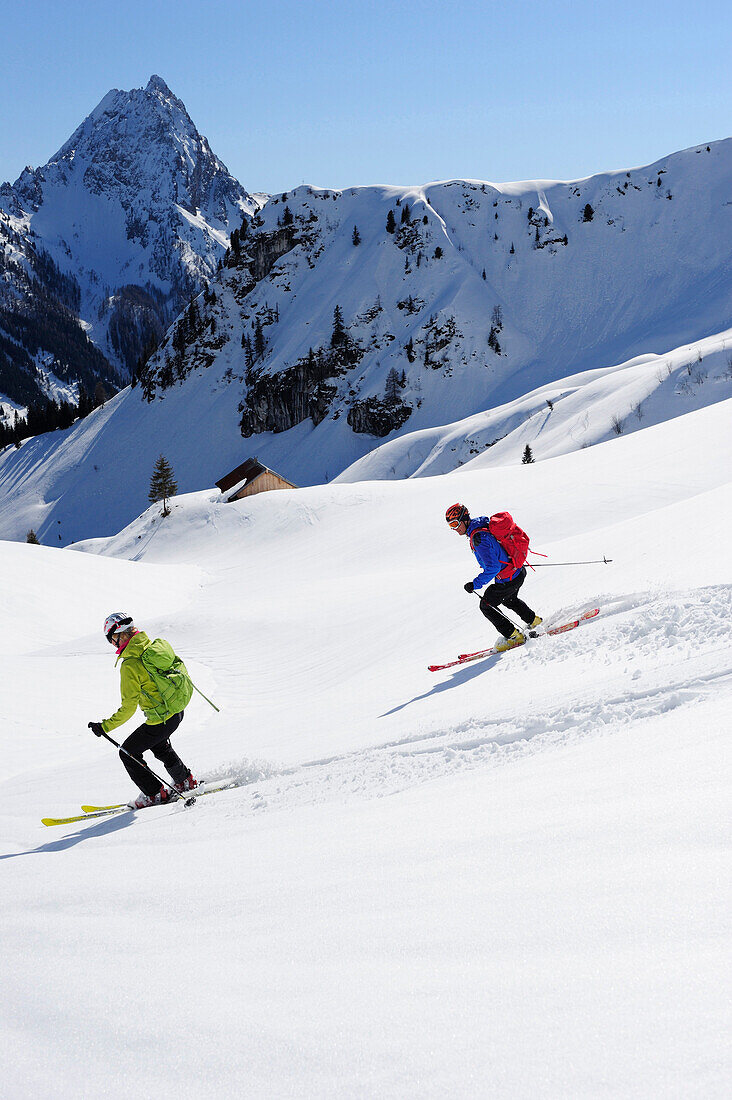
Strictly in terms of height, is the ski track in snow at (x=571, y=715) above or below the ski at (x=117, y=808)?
below

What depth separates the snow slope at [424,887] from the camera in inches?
66.7

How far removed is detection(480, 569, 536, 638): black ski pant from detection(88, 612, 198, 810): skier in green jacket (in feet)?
13.7

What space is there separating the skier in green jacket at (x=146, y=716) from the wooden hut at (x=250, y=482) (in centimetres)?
4863

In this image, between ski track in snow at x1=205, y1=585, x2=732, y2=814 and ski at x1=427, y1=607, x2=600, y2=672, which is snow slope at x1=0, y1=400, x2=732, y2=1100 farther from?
ski at x1=427, y1=607, x2=600, y2=672

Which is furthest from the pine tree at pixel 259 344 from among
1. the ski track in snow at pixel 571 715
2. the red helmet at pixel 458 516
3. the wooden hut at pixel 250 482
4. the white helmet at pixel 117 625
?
the ski track in snow at pixel 571 715

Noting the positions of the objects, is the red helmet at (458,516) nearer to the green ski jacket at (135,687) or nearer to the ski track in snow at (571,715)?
the ski track in snow at (571,715)

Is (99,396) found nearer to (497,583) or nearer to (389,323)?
(389,323)

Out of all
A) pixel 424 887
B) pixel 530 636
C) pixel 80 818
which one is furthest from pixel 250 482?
pixel 424 887

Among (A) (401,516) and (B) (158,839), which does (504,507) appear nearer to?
(A) (401,516)

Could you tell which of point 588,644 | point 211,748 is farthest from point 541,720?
point 211,748

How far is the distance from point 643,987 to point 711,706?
2687 mm

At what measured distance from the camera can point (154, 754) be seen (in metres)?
6.43

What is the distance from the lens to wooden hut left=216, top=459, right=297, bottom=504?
186 ft

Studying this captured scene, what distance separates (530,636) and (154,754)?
4.70 metres
